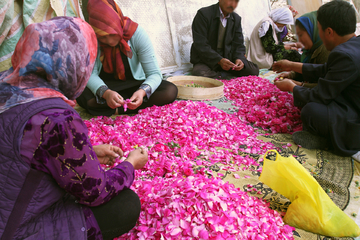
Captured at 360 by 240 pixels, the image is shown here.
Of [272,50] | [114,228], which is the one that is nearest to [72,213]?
[114,228]

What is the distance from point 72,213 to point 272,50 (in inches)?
213

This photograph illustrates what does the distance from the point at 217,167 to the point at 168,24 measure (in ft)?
12.5

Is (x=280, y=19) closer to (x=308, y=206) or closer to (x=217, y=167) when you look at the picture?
(x=217, y=167)

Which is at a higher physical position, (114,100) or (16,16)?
(16,16)

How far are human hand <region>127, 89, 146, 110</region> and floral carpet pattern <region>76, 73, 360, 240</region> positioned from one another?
17 centimetres

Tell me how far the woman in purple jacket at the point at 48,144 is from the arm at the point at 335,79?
2.02 meters

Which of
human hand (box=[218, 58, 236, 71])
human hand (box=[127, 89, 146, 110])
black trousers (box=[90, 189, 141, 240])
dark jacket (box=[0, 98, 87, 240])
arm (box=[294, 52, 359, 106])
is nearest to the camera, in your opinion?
dark jacket (box=[0, 98, 87, 240])

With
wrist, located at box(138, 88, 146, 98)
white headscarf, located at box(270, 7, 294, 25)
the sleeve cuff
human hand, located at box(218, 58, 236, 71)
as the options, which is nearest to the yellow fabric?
wrist, located at box(138, 88, 146, 98)

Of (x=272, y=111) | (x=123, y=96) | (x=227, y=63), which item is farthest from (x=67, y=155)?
(x=227, y=63)

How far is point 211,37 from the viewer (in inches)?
179

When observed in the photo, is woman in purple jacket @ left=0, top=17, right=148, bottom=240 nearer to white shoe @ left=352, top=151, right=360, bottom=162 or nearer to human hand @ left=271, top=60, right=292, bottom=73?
white shoe @ left=352, top=151, right=360, bottom=162

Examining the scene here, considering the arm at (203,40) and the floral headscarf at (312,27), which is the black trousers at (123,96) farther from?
the floral headscarf at (312,27)

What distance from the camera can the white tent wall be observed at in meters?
4.28

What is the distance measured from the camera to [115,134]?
88.1 inches
